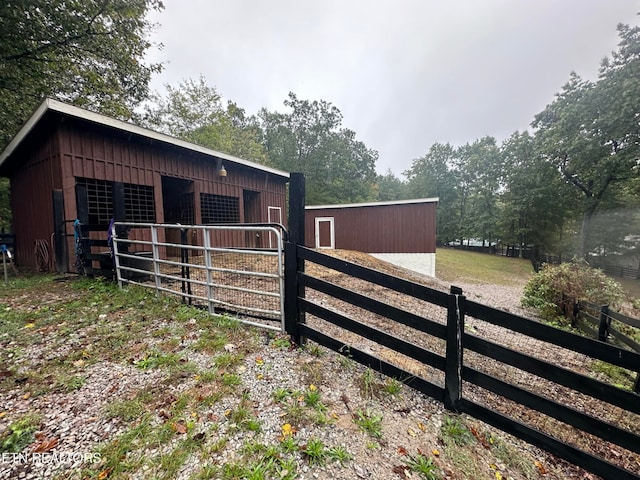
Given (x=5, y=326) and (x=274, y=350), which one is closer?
(x=274, y=350)

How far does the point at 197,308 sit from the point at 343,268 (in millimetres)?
2410

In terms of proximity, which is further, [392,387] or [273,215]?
[273,215]

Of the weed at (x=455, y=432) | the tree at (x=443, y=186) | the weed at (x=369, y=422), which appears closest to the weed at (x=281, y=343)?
the weed at (x=369, y=422)

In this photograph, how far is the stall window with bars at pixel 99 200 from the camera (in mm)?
6188

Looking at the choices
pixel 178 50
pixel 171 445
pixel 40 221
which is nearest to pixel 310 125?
pixel 178 50

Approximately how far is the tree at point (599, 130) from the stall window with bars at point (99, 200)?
23.0 meters

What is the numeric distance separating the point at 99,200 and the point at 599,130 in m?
24.1

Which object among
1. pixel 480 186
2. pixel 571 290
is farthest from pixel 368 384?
pixel 480 186

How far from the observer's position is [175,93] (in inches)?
787

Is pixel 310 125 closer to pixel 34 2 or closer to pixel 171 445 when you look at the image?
pixel 34 2

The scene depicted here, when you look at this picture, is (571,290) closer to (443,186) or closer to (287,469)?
(287,469)

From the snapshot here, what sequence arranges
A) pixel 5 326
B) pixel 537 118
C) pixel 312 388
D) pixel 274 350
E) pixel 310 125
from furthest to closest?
pixel 310 125 < pixel 537 118 < pixel 5 326 < pixel 274 350 < pixel 312 388

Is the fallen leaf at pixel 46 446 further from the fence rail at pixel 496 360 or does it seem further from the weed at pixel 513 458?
the weed at pixel 513 458

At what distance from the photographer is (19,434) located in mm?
1620
